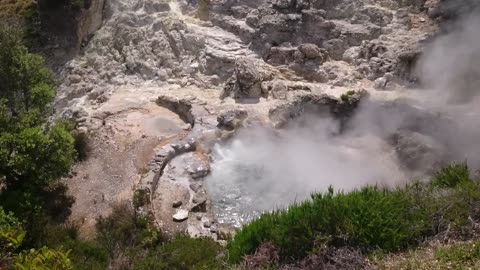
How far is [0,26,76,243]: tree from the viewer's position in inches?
360

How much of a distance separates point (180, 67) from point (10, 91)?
5257 mm

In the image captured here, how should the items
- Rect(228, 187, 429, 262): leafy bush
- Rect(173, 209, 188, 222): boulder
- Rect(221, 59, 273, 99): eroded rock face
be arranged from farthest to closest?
Rect(221, 59, 273, 99): eroded rock face
Rect(173, 209, 188, 222): boulder
Rect(228, 187, 429, 262): leafy bush

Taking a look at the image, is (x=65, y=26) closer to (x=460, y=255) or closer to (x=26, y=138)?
(x=26, y=138)

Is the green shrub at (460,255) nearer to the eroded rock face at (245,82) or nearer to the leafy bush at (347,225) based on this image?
the leafy bush at (347,225)

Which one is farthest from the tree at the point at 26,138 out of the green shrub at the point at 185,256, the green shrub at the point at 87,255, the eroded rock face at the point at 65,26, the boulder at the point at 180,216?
the eroded rock face at the point at 65,26

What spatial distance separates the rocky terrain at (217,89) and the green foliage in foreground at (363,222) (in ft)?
12.3

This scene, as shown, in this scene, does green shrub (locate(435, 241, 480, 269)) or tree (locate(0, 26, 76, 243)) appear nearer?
green shrub (locate(435, 241, 480, 269))

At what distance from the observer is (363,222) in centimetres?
520

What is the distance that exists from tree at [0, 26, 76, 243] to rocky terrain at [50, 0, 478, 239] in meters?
1.03

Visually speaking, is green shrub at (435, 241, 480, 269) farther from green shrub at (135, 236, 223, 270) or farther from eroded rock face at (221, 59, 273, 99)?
eroded rock face at (221, 59, 273, 99)

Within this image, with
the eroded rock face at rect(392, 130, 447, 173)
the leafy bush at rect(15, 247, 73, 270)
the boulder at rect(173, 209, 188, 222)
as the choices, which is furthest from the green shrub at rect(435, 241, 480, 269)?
the boulder at rect(173, 209, 188, 222)

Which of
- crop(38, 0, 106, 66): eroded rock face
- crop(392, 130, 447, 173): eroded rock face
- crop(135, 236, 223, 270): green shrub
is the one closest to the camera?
crop(135, 236, 223, 270): green shrub

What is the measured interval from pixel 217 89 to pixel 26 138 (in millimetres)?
6050

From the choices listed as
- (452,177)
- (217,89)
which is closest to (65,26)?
(217,89)
